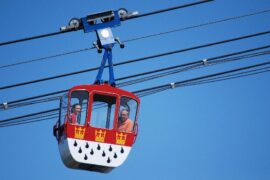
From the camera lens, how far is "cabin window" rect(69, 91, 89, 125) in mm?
26641

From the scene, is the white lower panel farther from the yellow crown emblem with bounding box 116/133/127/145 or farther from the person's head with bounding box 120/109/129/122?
the person's head with bounding box 120/109/129/122

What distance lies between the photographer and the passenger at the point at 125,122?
27.1 m

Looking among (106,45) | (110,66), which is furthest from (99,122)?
(106,45)

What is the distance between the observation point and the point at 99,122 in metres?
26.7

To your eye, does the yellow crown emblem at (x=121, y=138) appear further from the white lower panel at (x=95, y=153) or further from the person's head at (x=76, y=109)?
the person's head at (x=76, y=109)

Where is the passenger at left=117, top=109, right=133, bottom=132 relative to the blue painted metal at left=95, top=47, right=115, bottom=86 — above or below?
below

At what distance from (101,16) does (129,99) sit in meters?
2.91

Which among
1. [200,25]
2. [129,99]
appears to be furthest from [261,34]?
[129,99]

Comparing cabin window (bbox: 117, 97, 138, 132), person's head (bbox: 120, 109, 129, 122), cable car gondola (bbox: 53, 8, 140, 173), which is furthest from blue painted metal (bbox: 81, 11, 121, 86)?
person's head (bbox: 120, 109, 129, 122)

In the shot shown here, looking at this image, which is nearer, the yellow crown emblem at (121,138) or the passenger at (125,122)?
the yellow crown emblem at (121,138)

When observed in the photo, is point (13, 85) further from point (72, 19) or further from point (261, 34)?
point (261, 34)

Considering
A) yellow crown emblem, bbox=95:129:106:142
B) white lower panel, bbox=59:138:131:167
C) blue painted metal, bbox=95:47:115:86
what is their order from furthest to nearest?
blue painted metal, bbox=95:47:115:86 < yellow crown emblem, bbox=95:129:106:142 < white lower panel, bbox=59:138:131:167

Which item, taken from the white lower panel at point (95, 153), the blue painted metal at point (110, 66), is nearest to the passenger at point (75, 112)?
the white lower panel at point (95, 153)

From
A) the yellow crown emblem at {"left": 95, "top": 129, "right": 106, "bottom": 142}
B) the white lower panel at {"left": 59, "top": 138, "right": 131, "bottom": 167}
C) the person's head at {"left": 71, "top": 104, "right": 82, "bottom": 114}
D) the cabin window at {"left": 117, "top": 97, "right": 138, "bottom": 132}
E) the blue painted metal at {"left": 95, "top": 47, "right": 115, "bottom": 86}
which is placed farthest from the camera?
the cabin window at {"left": 117, "top": 97, "right": 138, "bottom": 132}
